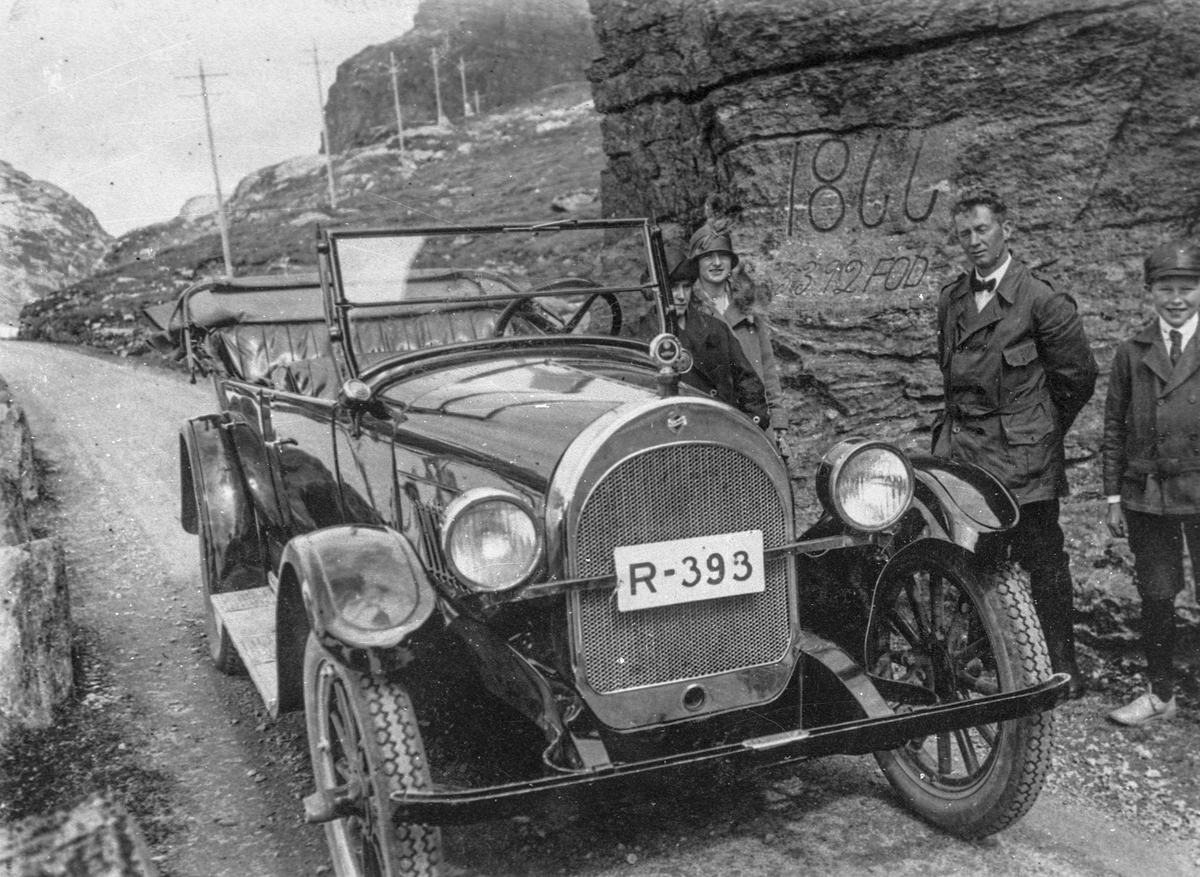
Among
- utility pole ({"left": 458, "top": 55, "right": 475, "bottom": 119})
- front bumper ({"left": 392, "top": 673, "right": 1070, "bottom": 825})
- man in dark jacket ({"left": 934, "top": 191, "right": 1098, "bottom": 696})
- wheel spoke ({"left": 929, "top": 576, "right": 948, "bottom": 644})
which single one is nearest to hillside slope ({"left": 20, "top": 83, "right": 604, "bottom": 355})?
utility pole ({"left": 458, "top": 55, "right": 475, "bottom": 119})

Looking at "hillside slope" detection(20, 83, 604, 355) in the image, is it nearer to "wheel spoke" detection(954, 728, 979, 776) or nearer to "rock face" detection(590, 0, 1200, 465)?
"rock face" detection(590, 0, 1200, 465)

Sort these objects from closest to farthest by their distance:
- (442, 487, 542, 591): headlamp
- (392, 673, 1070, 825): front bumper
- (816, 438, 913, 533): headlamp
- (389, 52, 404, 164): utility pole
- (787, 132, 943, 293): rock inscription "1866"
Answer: (392, 673, 1070, 825): front bumper < (442, 487, 542, 591): headlamp < (816, 438, 913, 533): headlamp < (787, 132, 943, 293): rock inscription "1866" < (389, 52, 404, 164): utility pole

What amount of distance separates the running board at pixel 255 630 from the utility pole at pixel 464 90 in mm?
56279

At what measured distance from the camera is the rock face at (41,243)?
16.0 metres

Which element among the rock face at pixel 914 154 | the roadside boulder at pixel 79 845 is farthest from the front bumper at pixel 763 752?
the rock face at pixel 914 154

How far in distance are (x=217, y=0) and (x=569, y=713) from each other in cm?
377

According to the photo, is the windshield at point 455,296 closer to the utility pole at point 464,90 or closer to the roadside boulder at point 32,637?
the roadside boulder at point 32,637

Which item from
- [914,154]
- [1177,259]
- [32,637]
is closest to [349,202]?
[914,154]

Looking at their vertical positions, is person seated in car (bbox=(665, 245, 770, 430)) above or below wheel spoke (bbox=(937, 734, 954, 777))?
above

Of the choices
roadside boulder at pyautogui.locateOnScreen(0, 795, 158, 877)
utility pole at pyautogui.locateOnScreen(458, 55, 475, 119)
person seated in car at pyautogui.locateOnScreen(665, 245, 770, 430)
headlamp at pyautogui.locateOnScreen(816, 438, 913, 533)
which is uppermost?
utility pole at pyautogui.locateOnScreen(458, 55, 475, 119)

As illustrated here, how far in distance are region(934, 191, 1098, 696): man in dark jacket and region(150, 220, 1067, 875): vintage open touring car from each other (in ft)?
1.29

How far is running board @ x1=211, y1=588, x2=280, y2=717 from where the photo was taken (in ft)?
10.2

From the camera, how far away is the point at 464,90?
56469mm

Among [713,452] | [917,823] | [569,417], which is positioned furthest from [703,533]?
[917,823]
